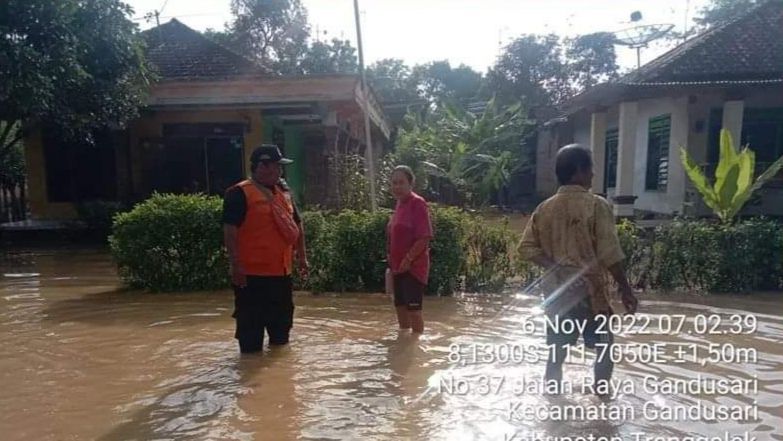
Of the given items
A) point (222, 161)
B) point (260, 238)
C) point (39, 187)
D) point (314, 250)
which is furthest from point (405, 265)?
point (39, 187)

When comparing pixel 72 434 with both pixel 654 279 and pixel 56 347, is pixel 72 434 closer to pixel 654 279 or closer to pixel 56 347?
pixel 56 347

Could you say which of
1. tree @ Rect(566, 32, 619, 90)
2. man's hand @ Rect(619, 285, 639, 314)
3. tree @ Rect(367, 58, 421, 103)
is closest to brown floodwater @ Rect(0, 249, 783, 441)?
man's hand @ Rect(619, 285, 639, 314)

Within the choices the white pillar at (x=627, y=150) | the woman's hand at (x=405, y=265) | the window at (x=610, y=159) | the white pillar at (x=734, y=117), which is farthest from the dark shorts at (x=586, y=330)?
the window at (x=610, y=159)

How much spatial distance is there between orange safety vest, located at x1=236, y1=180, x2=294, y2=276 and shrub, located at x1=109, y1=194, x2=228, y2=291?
3383 millimetres

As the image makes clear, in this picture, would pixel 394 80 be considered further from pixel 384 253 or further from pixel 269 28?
pixel 384 253

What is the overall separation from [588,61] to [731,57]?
20.2 metres

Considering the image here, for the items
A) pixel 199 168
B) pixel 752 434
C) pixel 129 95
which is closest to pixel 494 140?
pixel 199 168

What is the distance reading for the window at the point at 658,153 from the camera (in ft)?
48.1

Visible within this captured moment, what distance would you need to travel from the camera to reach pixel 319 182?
14.3 metres

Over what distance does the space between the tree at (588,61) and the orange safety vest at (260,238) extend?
3120cm

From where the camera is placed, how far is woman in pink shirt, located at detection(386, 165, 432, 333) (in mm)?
5051

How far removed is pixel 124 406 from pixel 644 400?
3.70 meters

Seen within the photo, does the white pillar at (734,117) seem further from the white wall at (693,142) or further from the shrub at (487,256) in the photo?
the shrub at (487,256)

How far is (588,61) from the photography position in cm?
3256
